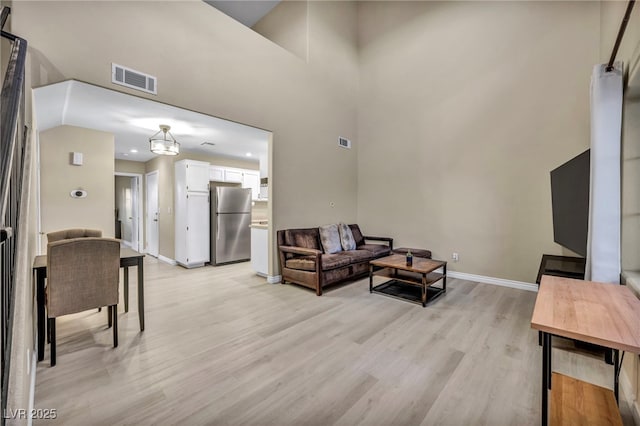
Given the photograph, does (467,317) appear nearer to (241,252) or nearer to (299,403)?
(299,403)

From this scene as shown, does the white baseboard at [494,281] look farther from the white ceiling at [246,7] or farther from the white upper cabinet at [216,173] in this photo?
the white ceiling at [246,7]

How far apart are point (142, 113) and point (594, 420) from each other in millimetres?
4926

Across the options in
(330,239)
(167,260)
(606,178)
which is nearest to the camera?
(606,178)

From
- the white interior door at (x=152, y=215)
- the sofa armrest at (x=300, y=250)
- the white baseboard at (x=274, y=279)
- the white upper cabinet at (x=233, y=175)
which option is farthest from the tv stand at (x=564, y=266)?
the white interior door at (x=152, y=215)

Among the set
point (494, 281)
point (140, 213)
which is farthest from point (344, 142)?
point (140, 213)

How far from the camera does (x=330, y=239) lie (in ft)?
15.4

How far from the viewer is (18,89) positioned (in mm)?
1090

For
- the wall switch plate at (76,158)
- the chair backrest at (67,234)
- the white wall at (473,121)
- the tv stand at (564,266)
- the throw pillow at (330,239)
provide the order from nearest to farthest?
the tv stand at (564,266) → the chair backrest at (67,234) → the white wall at (473,121) → the wall switch plate at (76,158) → the throw pillow at (330,239)

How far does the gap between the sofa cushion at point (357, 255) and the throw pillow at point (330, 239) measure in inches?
6.4

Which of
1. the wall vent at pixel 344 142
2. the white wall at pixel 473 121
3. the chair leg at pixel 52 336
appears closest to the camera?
the chair leg at pixel 52 336

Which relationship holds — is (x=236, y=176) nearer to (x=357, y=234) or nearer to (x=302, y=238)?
(x=302, y=238)

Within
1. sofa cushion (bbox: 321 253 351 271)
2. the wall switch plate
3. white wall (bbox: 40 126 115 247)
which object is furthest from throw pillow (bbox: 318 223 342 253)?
the wall switch plate

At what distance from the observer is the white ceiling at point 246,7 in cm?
541

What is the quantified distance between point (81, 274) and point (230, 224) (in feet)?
11.9
